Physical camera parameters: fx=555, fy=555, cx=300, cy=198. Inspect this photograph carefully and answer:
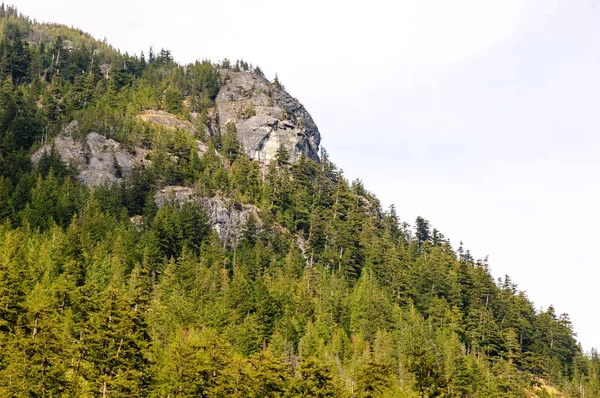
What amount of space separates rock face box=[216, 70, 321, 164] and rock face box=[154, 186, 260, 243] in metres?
44.9

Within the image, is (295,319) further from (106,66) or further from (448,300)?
(106,66)

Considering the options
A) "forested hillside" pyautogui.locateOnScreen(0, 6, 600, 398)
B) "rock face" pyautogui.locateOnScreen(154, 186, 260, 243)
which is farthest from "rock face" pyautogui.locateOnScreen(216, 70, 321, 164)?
"rock face" pyautogui.locateOnScreen(154, 186, 260, 243)

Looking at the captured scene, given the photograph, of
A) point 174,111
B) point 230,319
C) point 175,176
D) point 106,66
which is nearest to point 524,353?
point 230,319

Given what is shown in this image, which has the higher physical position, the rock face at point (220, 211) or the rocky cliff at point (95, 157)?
the rocky cliff at point (95, 157)

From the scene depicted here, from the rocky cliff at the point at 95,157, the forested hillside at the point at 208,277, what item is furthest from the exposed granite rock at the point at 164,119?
the rocky cliff at the point at 95,157

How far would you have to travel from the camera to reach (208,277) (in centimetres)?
8444

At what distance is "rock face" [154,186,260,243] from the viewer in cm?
11394

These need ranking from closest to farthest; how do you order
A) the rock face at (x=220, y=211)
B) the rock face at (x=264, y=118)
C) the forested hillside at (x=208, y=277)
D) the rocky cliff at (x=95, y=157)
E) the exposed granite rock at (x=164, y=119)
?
the forested hillside at (x=208, y=277) → the rock face at (x=220, y=211) → the rocky cliff at (x=95, y=157) → the exposed granite rock at (x=164, y=119) → the rock face at (x=264, y=118)

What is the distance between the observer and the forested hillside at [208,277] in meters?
43.2

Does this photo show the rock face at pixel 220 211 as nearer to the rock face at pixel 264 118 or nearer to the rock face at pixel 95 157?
the rock face at pixel 95 157

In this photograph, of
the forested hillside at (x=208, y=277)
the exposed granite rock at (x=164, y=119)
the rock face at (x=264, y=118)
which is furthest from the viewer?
the rock face at (x=264, y=118)

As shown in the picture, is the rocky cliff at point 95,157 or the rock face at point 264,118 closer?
the rocky cliff at point 95,157

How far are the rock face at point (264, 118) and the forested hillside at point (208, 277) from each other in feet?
9.74

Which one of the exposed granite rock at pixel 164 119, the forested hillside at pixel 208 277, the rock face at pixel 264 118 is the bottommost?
the forested hillside at pixel 208 277
